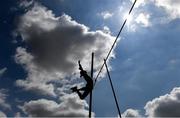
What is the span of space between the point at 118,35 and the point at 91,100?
6587 mm

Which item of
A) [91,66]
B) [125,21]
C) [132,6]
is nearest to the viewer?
[132,6]

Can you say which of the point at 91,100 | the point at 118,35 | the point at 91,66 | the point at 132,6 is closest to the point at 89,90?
the point at 91,100

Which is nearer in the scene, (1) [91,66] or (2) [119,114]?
(2) [119,114]

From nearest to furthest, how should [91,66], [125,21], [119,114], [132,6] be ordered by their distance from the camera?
1. [132,6]
2. [125,21]
3. [119,114]
4. [91,66]

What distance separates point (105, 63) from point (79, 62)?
2.08 metres

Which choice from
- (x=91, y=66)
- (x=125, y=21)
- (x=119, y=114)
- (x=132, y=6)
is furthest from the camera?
(x=91, y=66)

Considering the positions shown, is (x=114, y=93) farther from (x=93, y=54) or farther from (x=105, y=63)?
(x=93, y=54)

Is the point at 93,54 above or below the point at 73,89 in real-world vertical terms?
above

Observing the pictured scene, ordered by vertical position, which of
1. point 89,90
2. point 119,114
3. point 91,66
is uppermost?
point 91,66

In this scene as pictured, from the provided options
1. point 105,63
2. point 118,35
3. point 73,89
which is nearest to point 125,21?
point 118,35

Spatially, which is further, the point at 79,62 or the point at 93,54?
the point at 93,54

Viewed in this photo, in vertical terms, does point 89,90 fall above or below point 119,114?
above

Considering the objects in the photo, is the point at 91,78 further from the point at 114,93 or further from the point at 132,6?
the point at 132,6

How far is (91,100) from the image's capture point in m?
31.2
